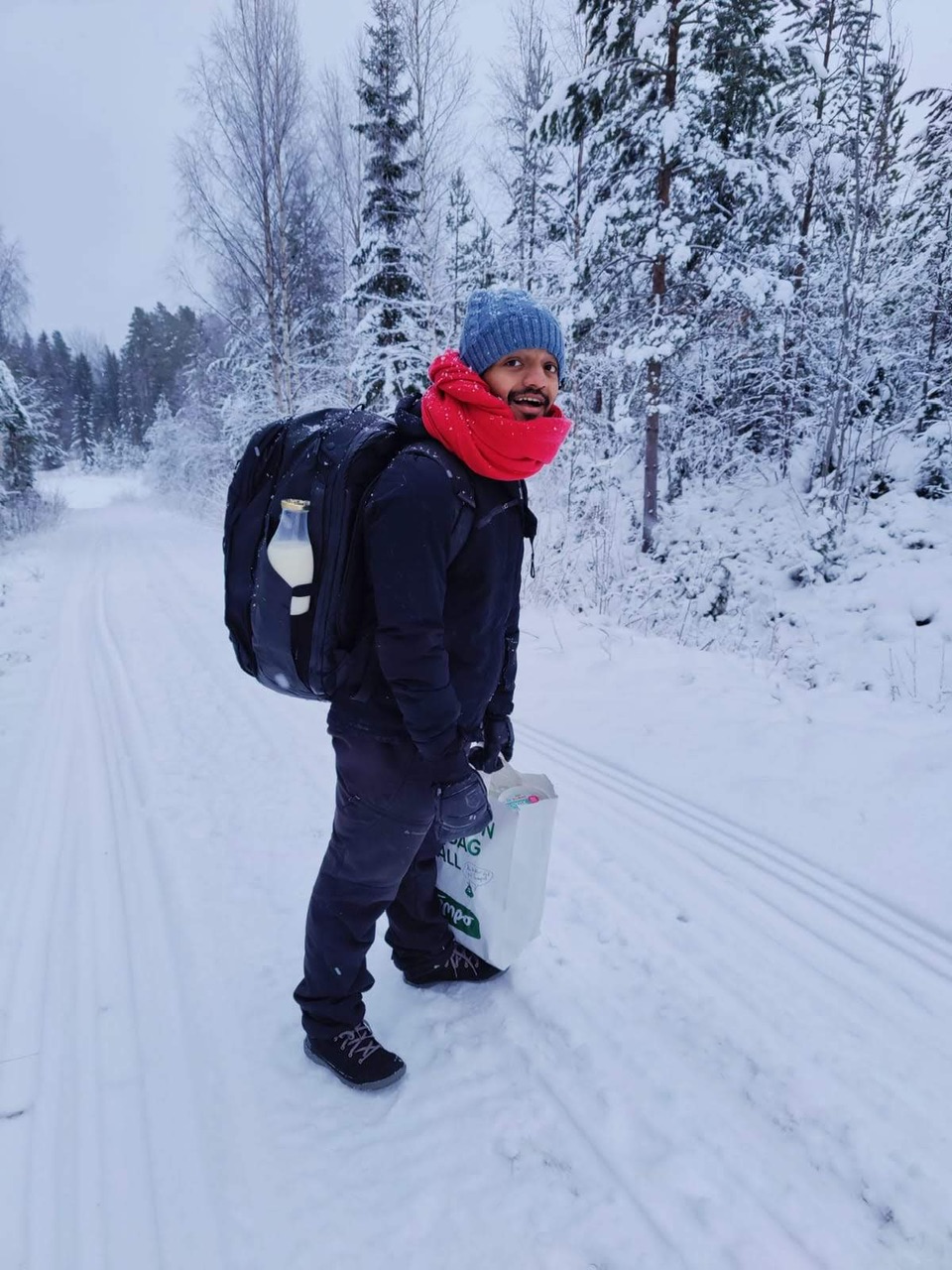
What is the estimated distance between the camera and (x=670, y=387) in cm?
1217

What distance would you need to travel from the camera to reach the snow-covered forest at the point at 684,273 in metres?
7.96

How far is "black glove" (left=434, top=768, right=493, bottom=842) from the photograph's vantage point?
5.42ft

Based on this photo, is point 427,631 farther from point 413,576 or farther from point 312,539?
point 312,539

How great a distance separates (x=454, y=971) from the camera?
2197mm

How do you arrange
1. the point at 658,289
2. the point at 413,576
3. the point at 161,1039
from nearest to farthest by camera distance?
1. the point at 413,576
2. the point at 161,1039
3. the point at 658,289

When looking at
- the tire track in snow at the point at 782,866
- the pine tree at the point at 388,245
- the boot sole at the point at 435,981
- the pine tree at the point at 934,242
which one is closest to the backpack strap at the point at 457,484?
the boot sole at the point at 435,981

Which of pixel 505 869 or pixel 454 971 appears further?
pixel 454 971

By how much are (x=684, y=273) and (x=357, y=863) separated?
407 inches

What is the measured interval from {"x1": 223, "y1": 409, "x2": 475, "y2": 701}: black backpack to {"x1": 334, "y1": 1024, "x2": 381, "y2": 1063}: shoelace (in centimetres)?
105

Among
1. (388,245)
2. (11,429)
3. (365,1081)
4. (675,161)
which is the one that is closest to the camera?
(365,1081)

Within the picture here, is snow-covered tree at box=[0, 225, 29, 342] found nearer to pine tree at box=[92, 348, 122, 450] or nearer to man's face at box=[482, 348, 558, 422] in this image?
man's face at box=[482, 348, 558, 422]

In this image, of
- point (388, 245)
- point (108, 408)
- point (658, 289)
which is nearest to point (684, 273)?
point (658, 289)

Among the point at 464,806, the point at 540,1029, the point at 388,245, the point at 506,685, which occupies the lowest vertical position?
the point at 540,1029

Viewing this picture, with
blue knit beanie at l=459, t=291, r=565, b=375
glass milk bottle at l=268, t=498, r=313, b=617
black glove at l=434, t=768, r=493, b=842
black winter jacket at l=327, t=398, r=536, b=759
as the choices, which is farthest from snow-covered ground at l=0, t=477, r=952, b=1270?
blue knit beanie at l=459, t=291, r=565, b=375
